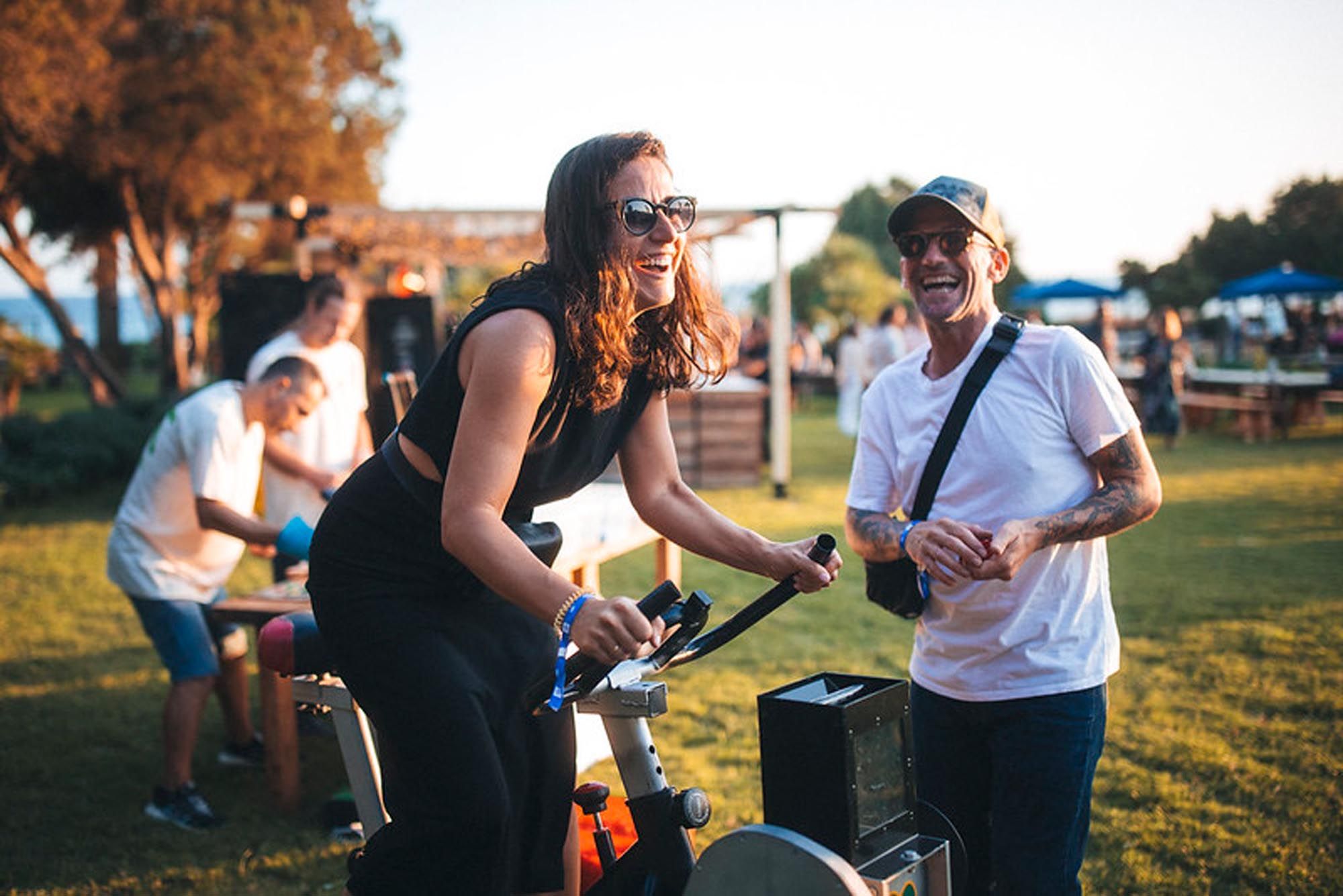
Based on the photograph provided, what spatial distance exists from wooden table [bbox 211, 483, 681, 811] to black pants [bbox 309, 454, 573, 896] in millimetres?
2024

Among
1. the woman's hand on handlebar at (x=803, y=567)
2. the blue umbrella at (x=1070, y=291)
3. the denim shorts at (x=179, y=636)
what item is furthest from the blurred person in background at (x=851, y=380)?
the woman's hand on handlebar at (x=803, y=567)

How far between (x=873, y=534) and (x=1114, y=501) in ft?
1.93

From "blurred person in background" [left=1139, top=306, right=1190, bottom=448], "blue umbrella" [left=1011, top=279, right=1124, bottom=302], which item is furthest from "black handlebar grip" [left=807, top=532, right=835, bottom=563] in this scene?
"blue umbrella" [left=1011, top=279, right=1124, bottom=302]

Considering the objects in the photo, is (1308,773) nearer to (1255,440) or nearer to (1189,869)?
(1189,869)

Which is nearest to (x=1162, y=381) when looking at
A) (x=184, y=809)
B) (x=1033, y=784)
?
(x=184, y=809)

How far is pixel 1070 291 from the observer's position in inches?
960

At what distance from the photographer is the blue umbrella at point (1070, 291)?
23.6 metres

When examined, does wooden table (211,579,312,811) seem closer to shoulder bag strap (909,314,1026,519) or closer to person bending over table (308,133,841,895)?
person bending over table (308,133,841,895)

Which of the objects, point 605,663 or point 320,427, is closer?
point 605,663

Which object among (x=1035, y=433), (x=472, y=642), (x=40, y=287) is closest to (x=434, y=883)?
(x=472, y=642)

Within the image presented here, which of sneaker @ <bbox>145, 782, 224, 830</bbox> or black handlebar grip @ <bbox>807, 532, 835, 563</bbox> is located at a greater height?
black handlebar grip @ <bbox>807, 532, 835, 563</bbox>

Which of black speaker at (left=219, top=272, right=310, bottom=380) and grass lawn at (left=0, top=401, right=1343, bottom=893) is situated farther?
black speaker at (left=219, top=272, right=310, bottom=380)

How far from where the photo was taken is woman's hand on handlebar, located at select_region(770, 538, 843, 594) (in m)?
2.21

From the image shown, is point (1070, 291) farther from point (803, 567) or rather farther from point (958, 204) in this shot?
point (803, 567)
